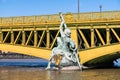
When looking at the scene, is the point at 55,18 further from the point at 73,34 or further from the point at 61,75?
the point at 61,75

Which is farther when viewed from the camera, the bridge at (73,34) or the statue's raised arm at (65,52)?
the statue's raised arm at (65,52)

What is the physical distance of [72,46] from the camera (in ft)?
243

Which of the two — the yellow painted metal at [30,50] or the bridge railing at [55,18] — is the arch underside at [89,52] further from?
the bridge railing at [55,18]

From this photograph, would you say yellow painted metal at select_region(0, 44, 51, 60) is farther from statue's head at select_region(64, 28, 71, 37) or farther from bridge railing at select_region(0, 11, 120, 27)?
Result: statue's head at select_region(64, 28, 71, 37)

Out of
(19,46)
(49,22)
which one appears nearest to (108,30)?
(49,22)

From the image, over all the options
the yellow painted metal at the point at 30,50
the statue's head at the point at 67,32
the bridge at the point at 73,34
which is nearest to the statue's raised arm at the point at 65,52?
the statue's head at the point at 67,32

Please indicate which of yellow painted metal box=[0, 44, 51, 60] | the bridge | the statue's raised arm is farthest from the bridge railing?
yellow painted metal box=[0, 44, 51, 60]

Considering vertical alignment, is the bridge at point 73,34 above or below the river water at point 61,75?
above

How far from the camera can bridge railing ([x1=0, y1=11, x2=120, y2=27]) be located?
244ft

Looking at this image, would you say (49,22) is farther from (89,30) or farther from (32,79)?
(32,79)

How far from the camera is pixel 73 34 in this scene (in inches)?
3066

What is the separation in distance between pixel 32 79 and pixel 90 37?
2342 centimetres

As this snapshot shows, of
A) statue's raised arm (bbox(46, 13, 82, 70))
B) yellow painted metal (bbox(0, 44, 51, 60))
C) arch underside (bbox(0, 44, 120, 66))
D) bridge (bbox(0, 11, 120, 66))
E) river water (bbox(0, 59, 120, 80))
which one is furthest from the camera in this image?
yellow painted metal (bbox(0, 44, 51, 60))

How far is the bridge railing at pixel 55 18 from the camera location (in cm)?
7444
